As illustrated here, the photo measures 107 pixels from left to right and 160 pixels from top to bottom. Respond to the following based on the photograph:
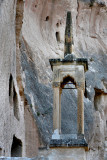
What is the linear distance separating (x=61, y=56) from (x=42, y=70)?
9.95 ft

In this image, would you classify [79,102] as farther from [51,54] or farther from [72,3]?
[72,3]

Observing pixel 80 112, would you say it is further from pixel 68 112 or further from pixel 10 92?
pixel 68 112

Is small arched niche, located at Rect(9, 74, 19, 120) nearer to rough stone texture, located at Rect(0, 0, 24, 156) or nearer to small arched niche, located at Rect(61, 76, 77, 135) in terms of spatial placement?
rough stone texture, located at Rect(0, 0, 24, 156)

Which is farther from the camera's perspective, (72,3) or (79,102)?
(72,3)

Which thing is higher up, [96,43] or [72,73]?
[96,43]

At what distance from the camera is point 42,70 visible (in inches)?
903

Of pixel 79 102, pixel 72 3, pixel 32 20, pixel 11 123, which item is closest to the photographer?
pixel 79 102

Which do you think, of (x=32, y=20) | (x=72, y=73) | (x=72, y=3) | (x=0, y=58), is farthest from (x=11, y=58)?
(x=72, y=3)

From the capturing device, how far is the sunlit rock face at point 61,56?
21188 mm

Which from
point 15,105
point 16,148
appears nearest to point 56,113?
point 15,105

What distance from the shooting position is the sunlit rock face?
21188 millimetres

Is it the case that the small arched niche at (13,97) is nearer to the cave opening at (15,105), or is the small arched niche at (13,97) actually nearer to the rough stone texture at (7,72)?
the cave opening at (15,105)

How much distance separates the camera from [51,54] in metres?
25.0

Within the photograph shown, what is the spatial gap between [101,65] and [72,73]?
43.4ft
